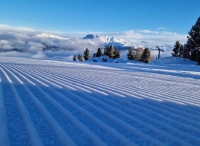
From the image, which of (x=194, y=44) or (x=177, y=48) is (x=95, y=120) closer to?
(x=194, y=44)

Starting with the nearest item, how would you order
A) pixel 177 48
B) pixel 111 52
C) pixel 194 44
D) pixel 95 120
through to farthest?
1. pixel 95 120
2. pixel 194 44
3. pixel 177 48
4. pixel 111 52

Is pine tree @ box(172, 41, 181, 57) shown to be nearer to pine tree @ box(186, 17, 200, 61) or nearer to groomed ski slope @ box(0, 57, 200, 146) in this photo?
pine tree @ box(186, 17, 200, 61)

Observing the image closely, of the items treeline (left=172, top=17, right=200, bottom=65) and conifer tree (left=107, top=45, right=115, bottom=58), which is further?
conifer tree (left=107, top=45, right=115, bottom=58)

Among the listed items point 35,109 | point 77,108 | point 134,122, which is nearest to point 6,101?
point 35,109

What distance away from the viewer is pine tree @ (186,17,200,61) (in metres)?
35.9

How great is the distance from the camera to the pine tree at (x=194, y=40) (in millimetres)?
35938

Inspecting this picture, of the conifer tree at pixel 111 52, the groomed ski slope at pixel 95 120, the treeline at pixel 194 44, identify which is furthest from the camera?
the conifer tree at pixel 111 52

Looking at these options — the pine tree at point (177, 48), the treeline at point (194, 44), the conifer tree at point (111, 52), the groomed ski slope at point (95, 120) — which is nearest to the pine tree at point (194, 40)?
the treeline at point (194, 44)

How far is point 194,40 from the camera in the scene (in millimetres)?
36781

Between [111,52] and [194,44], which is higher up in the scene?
[194,44]

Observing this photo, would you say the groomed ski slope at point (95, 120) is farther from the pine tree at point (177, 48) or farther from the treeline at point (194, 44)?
the pine tree at point (177, 48)

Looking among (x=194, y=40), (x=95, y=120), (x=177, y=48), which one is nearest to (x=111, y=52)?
(x=177, y=48)

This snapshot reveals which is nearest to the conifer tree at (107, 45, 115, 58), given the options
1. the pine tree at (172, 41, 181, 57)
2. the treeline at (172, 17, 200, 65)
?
the pine tree at (172, 41, 181, 57)

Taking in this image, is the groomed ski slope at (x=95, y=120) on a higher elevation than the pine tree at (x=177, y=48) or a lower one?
lower
